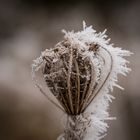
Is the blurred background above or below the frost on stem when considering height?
above

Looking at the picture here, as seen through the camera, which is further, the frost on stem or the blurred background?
the blurred background

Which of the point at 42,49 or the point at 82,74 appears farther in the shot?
the point at 42,49

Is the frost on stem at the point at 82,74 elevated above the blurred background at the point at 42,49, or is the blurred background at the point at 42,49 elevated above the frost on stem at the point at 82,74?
the blurred background at the point at 42,49

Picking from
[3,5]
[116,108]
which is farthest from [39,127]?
[3,5]

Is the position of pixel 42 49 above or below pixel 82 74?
above
